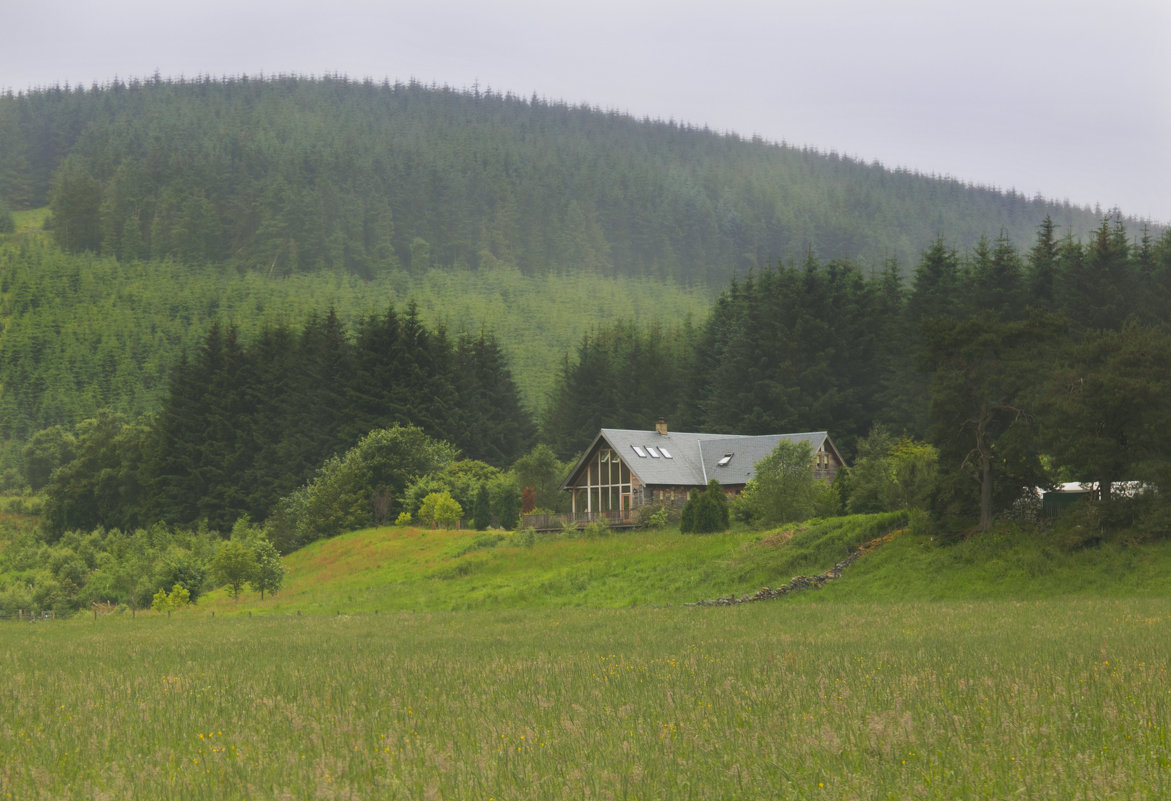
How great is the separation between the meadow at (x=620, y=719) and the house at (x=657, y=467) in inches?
1854

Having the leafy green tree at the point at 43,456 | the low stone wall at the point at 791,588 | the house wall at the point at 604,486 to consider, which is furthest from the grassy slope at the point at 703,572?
the leafy green tree at the point at 43,456

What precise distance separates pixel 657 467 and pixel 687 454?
4.53 meters

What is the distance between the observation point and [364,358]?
9762 cm

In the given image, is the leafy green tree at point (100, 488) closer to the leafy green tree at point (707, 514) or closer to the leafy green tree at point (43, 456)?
the leafy green tree at point (43, 456)

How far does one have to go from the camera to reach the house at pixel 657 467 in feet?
232

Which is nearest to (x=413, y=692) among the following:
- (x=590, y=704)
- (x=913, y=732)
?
(x=590, y=704)

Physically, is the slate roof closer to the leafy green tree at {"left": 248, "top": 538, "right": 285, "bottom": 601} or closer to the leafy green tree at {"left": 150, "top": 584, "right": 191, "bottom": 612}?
the leafy green tree at {"left": 248, "top": 538, "right": 285, "bottom": 601}

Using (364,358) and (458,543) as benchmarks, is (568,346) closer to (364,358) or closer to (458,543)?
(364,358)

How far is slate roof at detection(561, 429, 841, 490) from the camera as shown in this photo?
71.4 metres

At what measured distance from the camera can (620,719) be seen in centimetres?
1252

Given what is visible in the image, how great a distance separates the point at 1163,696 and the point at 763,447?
2416 inches

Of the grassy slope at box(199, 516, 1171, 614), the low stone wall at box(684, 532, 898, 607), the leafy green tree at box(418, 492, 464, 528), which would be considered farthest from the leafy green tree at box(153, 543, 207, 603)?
the low stone wall at box(684, 532, 898, 607)

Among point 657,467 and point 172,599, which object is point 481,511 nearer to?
point 657,467

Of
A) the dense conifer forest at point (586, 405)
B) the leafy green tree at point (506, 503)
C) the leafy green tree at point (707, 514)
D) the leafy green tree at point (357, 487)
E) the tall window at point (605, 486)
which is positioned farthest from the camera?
the leafy green tree at point (357, 487)
